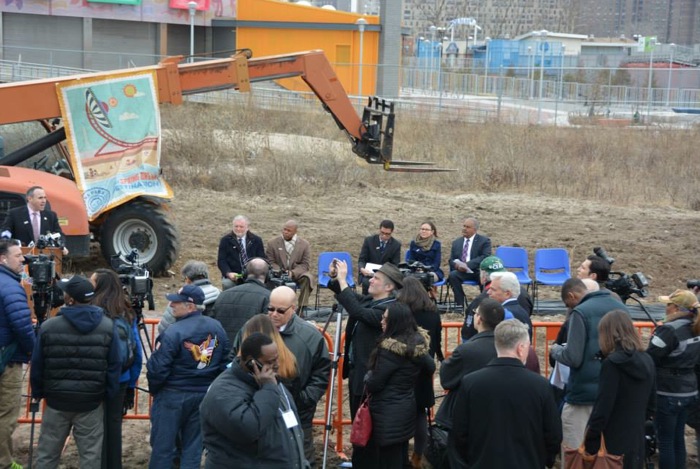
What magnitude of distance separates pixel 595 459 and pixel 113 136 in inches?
365

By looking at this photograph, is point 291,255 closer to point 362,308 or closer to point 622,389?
point 362,308

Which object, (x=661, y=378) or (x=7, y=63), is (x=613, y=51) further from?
(x=661, y=378)

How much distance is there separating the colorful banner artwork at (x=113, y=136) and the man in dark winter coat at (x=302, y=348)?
25.7 ft

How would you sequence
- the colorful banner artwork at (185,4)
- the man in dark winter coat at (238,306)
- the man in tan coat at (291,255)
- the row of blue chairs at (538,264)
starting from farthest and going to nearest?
the colorful banner artwork at (185,4) → the row of blue chairs at (538,264) → the man in tan coat at (291,255) → the man in dark winter coat at (238,306)

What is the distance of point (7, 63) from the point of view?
145ft

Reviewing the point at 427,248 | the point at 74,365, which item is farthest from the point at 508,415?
the point at 427,248

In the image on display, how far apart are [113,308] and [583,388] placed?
339cm

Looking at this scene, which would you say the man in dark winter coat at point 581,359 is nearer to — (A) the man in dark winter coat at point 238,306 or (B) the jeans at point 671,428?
(B) the jeans at point 671,428

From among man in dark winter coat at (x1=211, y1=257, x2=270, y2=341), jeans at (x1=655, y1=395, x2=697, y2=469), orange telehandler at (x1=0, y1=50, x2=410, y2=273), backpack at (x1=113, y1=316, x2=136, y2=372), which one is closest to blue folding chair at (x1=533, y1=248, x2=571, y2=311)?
orange telehandler at (x1=0, y1=50, x2=410, y2=273)

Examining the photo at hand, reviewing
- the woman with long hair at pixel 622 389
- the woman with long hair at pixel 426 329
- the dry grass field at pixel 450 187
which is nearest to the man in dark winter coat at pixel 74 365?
the woman with long hair at pixel 426 329

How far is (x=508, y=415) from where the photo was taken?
5730 mm

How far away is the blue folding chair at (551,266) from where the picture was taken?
1386 centimetres

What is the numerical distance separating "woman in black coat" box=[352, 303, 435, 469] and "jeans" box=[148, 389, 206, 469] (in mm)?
1251

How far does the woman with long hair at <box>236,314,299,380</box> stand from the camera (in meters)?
5.66
